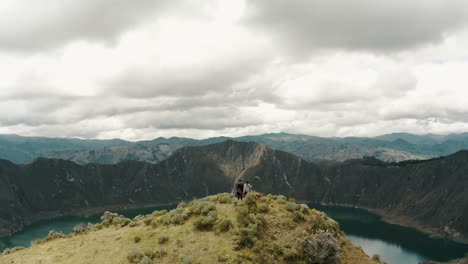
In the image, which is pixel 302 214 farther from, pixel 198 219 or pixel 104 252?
pixel 104 252

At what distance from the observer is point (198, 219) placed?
3023cm

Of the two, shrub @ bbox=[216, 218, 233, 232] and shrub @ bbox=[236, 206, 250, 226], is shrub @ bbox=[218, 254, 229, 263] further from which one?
Result: shrub @ bbox=[236, 206, 250, 226]

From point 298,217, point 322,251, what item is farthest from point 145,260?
point 298,217

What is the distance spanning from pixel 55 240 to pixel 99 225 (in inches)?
189

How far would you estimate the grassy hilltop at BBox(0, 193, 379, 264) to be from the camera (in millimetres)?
25812

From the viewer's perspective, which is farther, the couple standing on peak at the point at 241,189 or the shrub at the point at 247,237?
the couple standing on peak at the point at 241,189

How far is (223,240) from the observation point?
2736 cm

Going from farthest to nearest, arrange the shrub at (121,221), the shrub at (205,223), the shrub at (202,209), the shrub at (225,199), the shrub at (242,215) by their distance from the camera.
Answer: the shrub at (121,221) → the shrub at (225,199) → the shrub at (202,209) → the shrub at (205,223) → the shrub at (242,215)

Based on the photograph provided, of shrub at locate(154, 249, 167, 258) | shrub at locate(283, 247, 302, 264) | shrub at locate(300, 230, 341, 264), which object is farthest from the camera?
shrub at locate(154, 249, 167, 258)

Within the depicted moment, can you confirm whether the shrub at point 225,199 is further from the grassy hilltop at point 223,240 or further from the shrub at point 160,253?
the shrub at point 160,253

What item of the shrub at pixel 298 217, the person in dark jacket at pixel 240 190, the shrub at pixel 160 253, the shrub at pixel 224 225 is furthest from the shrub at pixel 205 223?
the person in dark jacket at pixel 240 190

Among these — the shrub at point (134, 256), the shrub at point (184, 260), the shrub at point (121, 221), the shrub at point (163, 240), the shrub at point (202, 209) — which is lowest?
the shrub at point (121, 221)

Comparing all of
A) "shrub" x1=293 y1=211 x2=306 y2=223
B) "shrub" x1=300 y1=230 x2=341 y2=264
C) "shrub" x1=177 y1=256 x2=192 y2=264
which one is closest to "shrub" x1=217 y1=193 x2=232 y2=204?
"shrub" x1=293 y1=211 x2=306 y2=223

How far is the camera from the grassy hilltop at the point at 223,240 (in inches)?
1016
